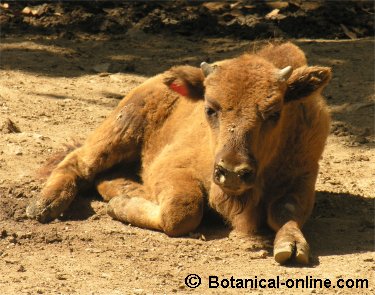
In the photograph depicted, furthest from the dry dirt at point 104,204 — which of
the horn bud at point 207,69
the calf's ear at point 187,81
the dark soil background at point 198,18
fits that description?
the horn bud at point 207,69

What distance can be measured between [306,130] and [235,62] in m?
0.80

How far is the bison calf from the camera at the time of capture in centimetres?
640

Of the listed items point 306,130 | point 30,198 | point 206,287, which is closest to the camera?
point 206,287

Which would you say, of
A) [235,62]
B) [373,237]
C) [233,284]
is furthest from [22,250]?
[373,237]

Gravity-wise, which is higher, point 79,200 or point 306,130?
point 306,130

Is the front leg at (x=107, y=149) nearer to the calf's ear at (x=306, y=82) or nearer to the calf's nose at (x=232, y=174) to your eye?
the calf's ear at (x=306, y=82)

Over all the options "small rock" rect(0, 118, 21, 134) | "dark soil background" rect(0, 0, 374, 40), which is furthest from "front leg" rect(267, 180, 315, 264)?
"dark soil background" rect(0, 0, 374, 40)

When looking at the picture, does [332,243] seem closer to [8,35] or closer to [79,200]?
[79,200]

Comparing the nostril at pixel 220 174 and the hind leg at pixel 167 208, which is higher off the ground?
the nostril at pixel 220 174

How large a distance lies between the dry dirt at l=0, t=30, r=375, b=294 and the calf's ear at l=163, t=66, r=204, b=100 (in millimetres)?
1054

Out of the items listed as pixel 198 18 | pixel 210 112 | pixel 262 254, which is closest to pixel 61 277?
pixel 262 254

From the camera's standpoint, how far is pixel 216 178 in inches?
243

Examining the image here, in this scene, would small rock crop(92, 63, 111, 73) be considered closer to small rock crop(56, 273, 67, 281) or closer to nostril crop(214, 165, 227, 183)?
nostril crop(214, 165, 227, 183)

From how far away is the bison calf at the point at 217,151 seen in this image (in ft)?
21.0
